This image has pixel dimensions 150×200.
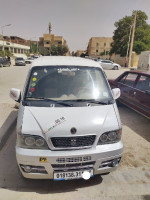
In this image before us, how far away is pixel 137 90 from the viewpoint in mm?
5891

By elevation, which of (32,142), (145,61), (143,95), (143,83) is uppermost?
(145,61)

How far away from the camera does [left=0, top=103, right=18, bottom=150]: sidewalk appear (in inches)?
169

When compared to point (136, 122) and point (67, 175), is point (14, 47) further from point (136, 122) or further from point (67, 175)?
point (67, 175)

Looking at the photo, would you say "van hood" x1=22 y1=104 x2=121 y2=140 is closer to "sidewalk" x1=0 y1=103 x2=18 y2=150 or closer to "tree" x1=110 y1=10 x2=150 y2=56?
"sidewalk" x1=0 y1=103 x2=18 y2=150

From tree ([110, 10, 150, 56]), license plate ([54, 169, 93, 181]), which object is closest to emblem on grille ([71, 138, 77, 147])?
Result: license plate ([54, 169, 93, 181])

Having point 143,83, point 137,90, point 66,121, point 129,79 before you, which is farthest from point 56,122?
point 129,79

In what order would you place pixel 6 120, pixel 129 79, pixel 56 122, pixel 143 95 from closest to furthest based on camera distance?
pixel 56 122, pixel 6 120, pixel 143 95, pixel 129 79

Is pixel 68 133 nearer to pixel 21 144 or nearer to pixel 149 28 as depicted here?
pixel 21 144

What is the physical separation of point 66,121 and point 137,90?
400cm

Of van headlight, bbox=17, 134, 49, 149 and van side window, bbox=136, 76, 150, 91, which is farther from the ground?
van side window, bbox=136, 76, 150, 91

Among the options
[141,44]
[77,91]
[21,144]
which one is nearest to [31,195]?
[21,144]

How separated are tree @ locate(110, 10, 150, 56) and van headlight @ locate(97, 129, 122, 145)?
38.8m

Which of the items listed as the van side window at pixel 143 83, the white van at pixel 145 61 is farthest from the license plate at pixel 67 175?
the white van at pixel 145 61

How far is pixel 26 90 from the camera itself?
3250 millimetres
